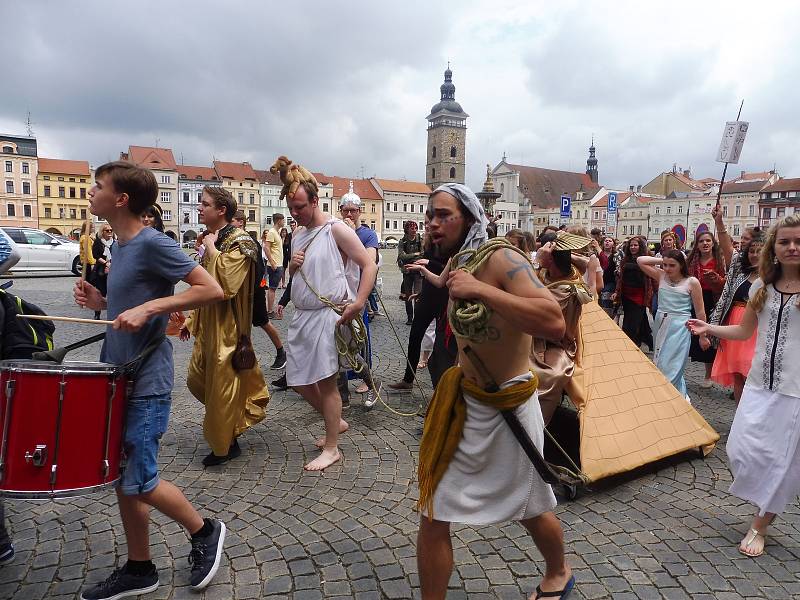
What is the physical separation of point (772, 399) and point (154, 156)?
88.7 meters

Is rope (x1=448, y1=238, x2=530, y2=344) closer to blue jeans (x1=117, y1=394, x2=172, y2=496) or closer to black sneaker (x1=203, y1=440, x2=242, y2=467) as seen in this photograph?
blue jeans (x1=117, y1=394, x2=172, y2=496)

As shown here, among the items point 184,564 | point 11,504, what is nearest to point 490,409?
point 184,564

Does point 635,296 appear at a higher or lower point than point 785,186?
lower

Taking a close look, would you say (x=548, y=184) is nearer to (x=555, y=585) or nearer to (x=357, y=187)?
(x=357, y=187)

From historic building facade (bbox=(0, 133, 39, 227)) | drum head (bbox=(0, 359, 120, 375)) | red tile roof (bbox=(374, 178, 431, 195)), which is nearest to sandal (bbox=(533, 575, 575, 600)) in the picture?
drum head (bbox=(0, 359, 120, 375))

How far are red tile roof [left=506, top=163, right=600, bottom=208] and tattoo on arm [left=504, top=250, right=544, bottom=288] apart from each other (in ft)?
348

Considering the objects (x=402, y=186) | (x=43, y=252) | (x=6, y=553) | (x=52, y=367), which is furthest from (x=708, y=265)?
(x=402, y=186)

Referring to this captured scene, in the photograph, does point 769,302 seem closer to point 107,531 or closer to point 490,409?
point 490,409

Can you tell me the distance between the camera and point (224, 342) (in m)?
4.03

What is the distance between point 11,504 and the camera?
3.60 m

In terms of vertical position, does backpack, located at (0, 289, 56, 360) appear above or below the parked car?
below

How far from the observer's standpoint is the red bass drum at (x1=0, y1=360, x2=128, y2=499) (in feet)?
7.06

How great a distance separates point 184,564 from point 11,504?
1.58 m

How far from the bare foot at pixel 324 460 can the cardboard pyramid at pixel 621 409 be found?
5.80 ft
